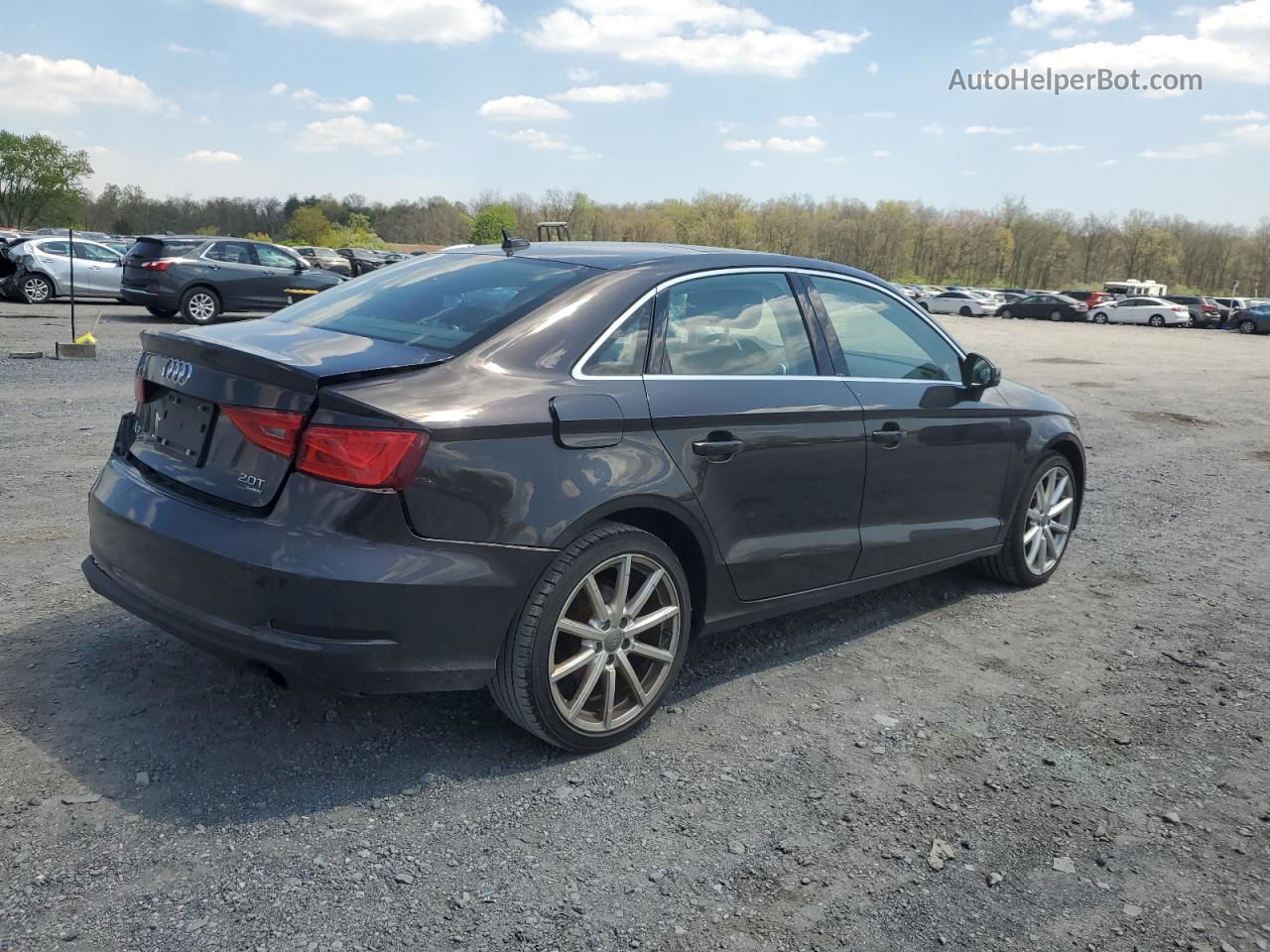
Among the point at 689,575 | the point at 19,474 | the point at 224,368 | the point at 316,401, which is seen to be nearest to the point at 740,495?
the point at 689,575

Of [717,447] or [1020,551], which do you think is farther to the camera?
[1020,551]

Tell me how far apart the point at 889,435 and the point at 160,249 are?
59.4 ft

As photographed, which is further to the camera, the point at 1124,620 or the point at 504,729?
the point at 1124,620

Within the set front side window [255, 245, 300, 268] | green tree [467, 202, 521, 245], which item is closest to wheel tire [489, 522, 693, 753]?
front side window [255, 245, 300, 268]

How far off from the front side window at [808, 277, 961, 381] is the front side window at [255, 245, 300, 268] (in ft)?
57.9

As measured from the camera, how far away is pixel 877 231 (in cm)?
12788

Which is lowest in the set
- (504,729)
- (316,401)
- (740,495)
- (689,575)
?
(504,729)

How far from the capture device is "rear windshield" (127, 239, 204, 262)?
1909cm

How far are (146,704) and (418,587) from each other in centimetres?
130

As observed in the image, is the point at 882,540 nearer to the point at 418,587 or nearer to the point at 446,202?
the point at 418,587

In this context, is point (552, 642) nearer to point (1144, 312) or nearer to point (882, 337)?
point (882, 337)

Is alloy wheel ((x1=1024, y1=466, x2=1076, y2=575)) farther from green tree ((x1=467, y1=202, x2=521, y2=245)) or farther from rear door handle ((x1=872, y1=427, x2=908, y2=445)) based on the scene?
green tree ((x1=467, y1=202, x2=521, y2=245))

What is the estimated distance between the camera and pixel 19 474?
6.75 meters

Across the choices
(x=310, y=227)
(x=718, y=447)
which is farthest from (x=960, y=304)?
(x=310, y=227)
